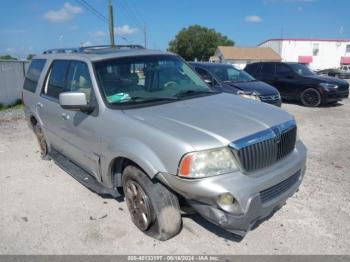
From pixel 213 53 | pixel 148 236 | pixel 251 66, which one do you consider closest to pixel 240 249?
pixel 148 236

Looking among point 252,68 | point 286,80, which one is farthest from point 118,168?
point 252,68

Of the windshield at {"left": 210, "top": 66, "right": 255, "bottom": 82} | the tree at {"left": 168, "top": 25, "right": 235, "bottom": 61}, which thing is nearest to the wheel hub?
the windshield at {"left": 210, "top": 66, "right": 255, "bottom": 82}

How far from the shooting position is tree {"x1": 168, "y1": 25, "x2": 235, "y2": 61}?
233 feet

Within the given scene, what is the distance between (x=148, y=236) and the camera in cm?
327

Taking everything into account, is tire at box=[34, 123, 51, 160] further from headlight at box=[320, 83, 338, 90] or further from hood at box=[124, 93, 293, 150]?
headlight at box=[320, 83, 338, 90]

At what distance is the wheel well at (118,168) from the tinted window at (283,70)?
988 cm

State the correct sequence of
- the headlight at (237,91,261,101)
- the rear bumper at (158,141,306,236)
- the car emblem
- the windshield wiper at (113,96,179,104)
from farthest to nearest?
the headlight at (237,91,261,101), the windshield wiper at (113,96,179,104), the car emblem, the rear bumper at (158,141,306,236)

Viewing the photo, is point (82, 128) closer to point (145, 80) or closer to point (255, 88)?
point (145, 80)

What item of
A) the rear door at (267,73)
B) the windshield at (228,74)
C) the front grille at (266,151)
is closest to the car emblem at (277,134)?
the front grille at (266,151)

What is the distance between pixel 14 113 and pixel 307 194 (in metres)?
10.1

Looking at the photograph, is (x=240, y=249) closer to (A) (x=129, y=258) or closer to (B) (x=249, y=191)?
(B) (x=249, y=191)

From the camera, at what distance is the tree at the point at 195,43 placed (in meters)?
70.9

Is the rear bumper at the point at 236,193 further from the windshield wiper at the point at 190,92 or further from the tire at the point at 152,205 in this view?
the windshield wiper at the point at 190,92

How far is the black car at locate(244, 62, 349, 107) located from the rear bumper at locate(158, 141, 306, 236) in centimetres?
928
